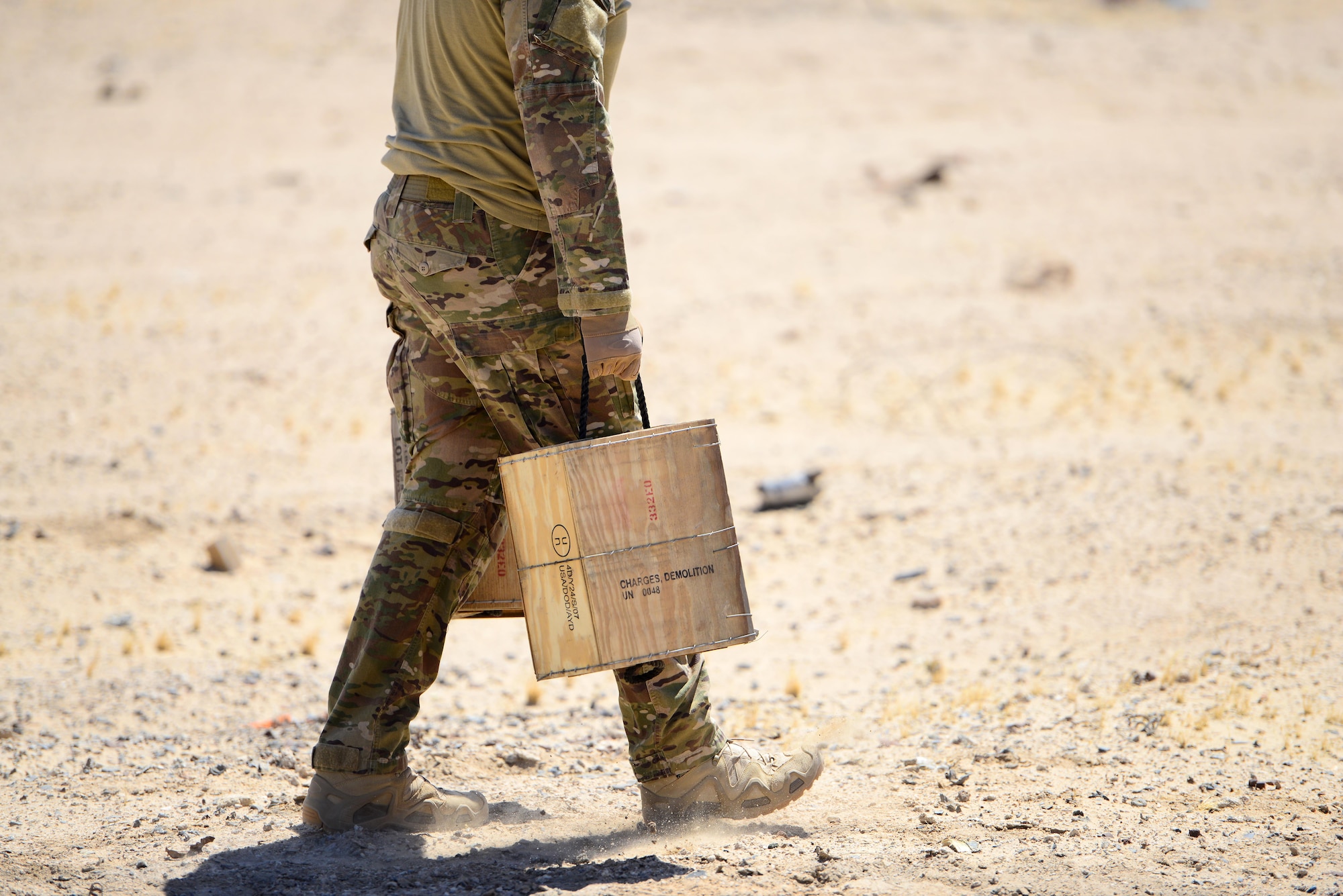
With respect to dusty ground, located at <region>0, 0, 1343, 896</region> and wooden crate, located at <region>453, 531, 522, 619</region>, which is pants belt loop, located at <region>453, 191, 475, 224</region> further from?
dusty ground, located at <region>0, 0, 1343, 896</region>

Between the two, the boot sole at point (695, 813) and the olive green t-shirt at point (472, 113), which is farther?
the boot sole at point (695, 813)

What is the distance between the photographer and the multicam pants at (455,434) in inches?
109

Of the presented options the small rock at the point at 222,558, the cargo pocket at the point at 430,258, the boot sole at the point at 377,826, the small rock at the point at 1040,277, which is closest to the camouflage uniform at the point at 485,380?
the cargo pocket at the point at 430,258

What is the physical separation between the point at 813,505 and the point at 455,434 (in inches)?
148

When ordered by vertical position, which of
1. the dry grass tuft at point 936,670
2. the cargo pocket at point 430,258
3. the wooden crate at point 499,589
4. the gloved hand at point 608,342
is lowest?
the dry grass tuft at point 936,670

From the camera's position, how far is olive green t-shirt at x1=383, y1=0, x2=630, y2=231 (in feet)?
8.99

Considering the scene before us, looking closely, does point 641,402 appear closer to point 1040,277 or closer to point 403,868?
point 403,868

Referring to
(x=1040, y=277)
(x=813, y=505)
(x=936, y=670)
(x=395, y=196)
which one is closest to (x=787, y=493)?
(x=813, y=505)

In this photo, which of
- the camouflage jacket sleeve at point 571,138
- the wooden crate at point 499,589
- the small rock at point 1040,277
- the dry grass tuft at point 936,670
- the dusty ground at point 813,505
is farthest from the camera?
the small rock at point 1040,277

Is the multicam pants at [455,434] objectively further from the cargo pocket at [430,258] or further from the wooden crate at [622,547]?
the wooden crate at [622,547]

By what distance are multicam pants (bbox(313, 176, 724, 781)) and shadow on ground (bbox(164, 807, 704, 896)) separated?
0.21 meters

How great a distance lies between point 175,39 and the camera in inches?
806

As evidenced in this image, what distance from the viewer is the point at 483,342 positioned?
2.78 meters

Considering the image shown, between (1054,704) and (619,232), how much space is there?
2.38 m
